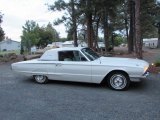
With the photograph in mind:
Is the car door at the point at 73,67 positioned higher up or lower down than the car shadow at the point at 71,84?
higher up

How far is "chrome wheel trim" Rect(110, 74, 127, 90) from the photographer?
8.72 m

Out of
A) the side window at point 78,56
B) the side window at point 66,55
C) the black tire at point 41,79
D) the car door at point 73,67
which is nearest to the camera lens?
the car door at point 73,67

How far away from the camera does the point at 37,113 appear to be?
6.39 meters

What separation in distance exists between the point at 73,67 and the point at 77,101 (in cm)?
207

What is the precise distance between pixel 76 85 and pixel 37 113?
3.37 m

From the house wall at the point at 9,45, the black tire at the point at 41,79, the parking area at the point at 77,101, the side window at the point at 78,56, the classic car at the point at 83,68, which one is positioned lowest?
the parking area at the point at 77,101

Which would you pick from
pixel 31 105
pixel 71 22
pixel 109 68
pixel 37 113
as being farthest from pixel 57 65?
pixel 71 22

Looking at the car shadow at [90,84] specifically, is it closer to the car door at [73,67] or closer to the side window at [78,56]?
the car door at [73,67]

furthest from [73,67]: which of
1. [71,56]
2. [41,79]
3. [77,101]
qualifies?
[77,101]

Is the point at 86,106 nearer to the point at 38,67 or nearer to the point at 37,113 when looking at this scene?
the point at 37,113

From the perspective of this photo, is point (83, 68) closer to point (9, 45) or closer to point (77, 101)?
point (77, 101)

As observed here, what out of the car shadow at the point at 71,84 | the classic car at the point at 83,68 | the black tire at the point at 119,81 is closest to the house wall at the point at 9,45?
the car shadow at the point at 71,84

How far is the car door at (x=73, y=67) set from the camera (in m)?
9.13

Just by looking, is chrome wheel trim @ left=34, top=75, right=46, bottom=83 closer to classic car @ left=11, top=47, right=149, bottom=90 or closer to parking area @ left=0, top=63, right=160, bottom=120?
classic car @ left=11, top=47, right=149, bottom=90
